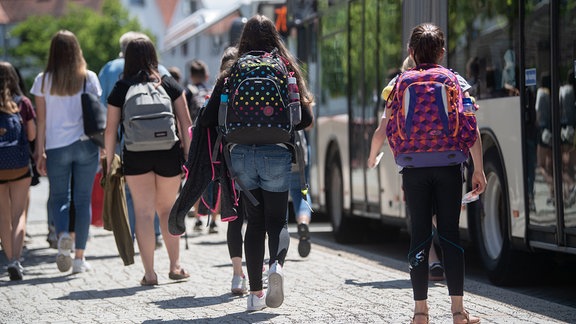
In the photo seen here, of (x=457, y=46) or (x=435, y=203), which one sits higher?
(x=457, y=46)

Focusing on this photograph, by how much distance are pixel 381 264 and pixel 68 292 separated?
3169mm

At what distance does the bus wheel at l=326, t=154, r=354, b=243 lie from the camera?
15.1 metres

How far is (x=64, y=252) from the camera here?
1089cm

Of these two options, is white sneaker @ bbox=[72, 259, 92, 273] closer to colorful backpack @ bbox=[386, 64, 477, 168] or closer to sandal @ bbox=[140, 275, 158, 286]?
sandal @ bbox=[140, 275, 158, 286]

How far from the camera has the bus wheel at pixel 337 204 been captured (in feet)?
49.4

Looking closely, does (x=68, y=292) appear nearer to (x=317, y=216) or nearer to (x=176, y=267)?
(x=176, y=267)

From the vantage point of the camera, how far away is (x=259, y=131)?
25.4 feet

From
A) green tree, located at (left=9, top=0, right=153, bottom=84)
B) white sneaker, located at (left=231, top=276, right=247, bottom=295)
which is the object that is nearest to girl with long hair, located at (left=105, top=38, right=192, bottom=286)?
white sneaker, located at (left=231, top=276, right=247, bottom=295)

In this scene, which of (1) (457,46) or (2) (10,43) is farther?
(2) (10,43)

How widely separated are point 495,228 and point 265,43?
299cm

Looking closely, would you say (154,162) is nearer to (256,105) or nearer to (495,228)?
(256,105)

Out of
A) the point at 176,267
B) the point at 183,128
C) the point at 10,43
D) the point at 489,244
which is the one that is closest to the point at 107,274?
the point at 176,267

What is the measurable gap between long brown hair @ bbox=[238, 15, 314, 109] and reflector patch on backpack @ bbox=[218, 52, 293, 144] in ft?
0.64

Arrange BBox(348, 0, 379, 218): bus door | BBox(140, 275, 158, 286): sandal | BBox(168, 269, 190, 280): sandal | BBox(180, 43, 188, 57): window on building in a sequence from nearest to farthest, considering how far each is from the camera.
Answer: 1. BBox(140, 275, 158, 286): sandal
2. BBox(168, 269, 190, 280): sandal
3. BBox(348, 0, 379, 218): bus door
4. BBox(180, 43, 188, 57): window on building
